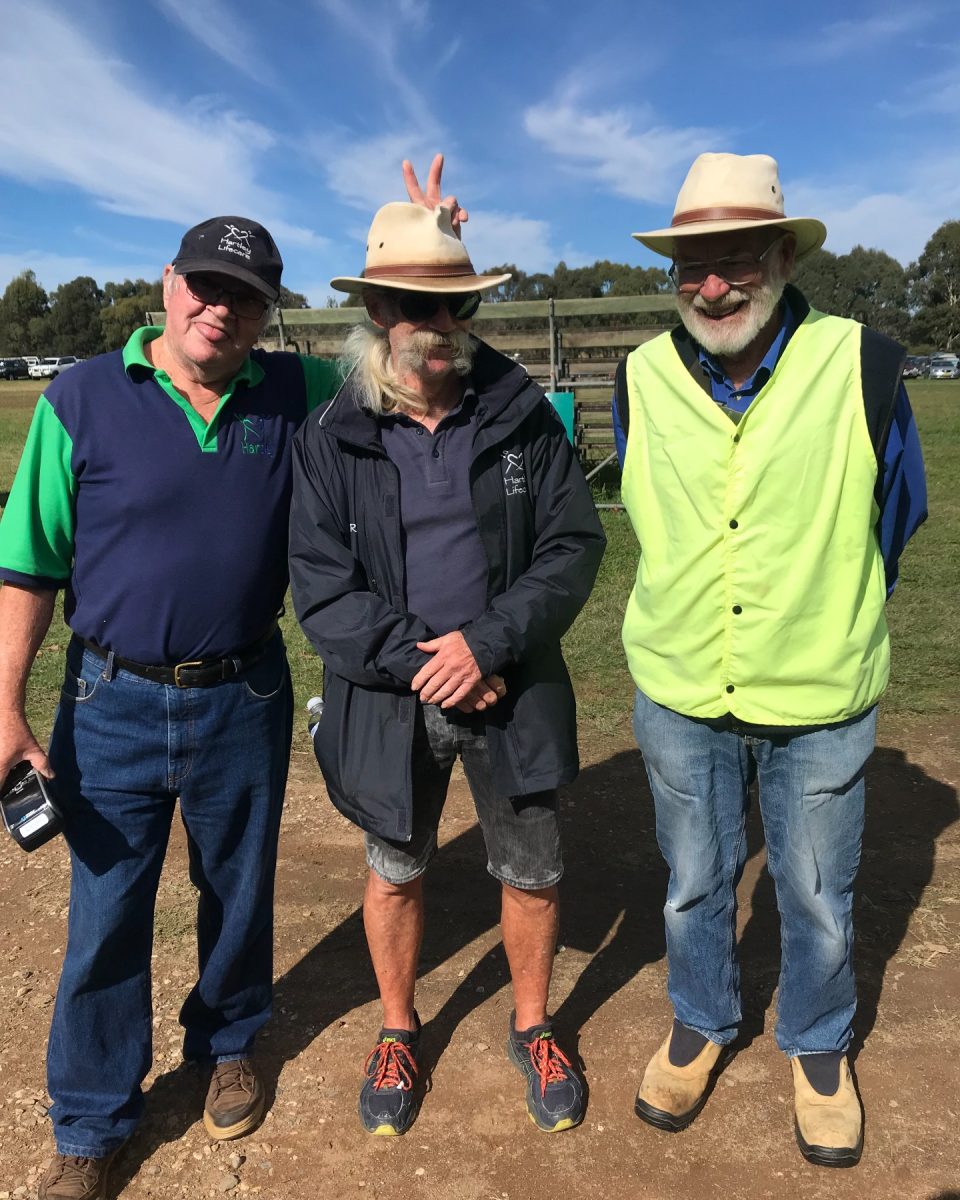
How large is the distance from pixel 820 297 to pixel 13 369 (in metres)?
61.1

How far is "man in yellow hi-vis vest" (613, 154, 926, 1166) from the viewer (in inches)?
89.3

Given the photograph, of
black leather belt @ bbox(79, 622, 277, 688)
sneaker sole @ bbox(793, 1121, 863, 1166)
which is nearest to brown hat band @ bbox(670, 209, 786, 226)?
black leather belt @ bbox(79, 622, 277, 688)

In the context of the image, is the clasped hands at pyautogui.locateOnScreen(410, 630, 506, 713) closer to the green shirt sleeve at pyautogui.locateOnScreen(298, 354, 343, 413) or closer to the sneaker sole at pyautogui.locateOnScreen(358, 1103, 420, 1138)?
the green shirt sleeve at pyautogui.locateOnScreen(298, 354, 343, 413)

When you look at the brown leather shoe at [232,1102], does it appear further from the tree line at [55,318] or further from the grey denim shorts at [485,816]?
the tree line at [55,318]

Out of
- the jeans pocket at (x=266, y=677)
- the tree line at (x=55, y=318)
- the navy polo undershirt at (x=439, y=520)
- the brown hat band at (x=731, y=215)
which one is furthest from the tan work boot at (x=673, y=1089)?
the tree line at (x=55, y=318)

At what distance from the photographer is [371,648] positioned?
238 cm

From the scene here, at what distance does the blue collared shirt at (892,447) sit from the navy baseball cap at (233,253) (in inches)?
44.1

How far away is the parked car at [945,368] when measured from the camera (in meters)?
58.9

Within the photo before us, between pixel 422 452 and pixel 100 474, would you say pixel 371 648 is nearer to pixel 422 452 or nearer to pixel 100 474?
pixel 422 452

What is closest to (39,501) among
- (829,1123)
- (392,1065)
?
(392,1065)

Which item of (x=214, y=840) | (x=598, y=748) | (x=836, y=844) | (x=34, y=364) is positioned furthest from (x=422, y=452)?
(x=34, y=364)

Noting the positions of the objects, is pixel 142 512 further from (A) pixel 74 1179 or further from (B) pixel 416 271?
(A) pixel 74 1179

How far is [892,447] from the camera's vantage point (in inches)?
90.7

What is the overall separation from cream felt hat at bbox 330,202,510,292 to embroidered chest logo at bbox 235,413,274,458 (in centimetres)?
42
